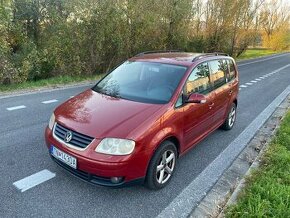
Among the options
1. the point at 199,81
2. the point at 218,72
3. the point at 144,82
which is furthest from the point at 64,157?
the point at 218,72

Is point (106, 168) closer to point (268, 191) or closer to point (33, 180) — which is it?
point (33, 180)

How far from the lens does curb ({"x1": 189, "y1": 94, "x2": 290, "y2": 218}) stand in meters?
3.17

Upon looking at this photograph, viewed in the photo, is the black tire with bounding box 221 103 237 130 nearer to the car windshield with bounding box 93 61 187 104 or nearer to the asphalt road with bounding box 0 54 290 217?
the asphalt road with bounding box 0 54 290 217

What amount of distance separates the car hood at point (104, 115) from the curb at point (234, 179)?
1.24 m

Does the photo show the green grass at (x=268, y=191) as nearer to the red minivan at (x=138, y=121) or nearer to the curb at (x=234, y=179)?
the curb at (x=234, y=179)

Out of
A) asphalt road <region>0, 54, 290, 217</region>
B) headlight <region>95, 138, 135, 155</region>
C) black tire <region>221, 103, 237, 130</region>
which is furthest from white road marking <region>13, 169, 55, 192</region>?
black tire <region>221, 103, 237, 130</region>

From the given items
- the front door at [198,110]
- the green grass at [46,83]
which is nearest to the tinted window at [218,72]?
the front door at [198,110]

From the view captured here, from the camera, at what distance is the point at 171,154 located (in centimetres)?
360

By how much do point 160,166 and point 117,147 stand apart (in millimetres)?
734

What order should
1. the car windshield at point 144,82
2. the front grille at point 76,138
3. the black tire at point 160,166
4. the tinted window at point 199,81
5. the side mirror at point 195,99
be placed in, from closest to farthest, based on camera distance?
the front grille at point 76,138 → the black tire at point 160,166 → the side mirror at point 195,99 → the car windshield at point 144,82 → the tinted window at point 199,81

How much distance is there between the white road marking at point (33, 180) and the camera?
11.1 feet

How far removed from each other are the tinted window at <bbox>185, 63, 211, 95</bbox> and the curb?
50.4 inches

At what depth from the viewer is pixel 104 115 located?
3355 millimetres

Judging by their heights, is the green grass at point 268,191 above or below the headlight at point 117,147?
below
